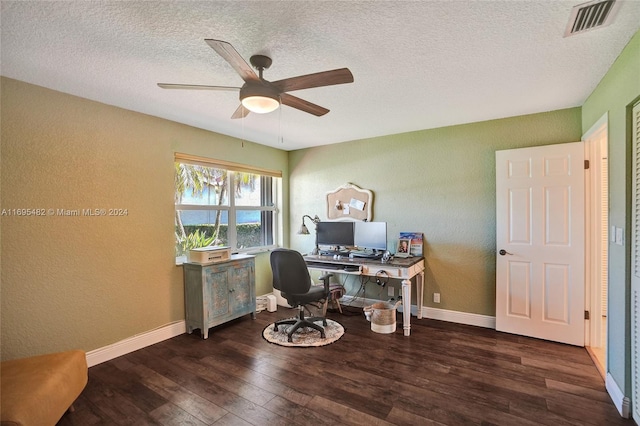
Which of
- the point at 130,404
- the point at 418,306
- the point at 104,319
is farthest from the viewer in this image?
the point at 418,306

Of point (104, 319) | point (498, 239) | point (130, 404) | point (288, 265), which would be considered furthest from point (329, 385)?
point (498, 239)

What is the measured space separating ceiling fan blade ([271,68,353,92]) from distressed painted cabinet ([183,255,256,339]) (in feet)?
7.18

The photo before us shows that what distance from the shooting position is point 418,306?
3752mm

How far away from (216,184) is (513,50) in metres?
3.35

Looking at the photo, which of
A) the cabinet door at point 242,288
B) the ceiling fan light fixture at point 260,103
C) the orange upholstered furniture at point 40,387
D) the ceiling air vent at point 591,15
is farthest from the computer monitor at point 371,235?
the orange upholstered furniture at point 40,387

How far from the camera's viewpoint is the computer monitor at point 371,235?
12.2 ft

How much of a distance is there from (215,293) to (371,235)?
77.3 inches

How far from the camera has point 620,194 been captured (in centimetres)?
203

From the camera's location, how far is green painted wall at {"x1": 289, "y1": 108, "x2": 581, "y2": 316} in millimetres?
3344

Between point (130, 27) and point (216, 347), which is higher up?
point (130, 27)

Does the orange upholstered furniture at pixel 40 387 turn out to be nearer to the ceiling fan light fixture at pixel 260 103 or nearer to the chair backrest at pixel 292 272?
the chair backrest at pixel 292 272

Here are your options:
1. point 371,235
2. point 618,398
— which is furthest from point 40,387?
point 618,398

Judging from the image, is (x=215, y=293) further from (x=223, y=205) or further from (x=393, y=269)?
(x=393, y=269)

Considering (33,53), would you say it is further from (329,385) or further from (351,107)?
(329,385)
